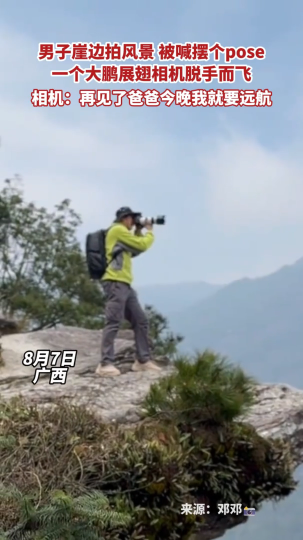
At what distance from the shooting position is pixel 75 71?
5.07 meters

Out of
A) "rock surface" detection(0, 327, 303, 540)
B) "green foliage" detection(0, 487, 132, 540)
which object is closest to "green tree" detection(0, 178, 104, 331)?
"rock surface" detection(0, 327, 303, 540)

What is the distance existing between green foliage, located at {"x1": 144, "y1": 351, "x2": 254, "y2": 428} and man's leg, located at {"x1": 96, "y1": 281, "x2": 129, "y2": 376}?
1.22 m

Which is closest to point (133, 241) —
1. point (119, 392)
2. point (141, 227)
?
point (141, 227)

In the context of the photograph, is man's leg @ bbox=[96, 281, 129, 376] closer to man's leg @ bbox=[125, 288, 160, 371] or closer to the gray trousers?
the gray trousers

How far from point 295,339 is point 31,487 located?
4.20m

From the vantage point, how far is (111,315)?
20.6 ft

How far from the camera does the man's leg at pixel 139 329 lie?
651 centimetres

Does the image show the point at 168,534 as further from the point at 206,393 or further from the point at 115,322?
the point at 115,322

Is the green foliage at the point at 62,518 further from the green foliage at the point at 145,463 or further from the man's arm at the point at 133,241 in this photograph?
the man's arm at the point at 133,241

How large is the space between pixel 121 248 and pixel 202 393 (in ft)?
6.09

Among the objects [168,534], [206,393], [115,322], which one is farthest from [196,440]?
[115,322]

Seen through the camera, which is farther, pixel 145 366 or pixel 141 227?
pixel 145 366

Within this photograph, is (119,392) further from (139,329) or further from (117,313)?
(139,329)

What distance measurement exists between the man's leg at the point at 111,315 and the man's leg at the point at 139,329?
0.55 feet
